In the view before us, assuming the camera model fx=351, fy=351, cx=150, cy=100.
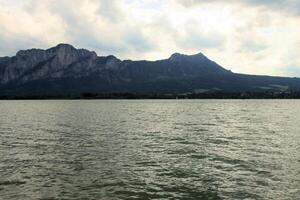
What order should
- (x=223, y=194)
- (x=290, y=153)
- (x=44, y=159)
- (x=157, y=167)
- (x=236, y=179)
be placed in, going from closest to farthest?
(x=223, y=194), (x=236, y=179), (x=157, y=167), (x=44, y=159), (x=290, y=153)

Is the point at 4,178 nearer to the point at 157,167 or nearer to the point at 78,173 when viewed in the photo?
the point at 78,173

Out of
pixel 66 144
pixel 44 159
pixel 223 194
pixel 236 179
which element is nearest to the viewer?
pixel 223 194

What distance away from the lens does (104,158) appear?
129ft

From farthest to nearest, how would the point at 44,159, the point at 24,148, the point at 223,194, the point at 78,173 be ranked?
the point at 24,148
the point at 44,159
the point at 78,173
the point at 223,194

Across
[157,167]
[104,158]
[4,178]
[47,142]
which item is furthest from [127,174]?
[47,142]

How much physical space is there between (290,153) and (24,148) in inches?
1341

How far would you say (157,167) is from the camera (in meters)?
35.0

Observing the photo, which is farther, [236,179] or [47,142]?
[47,142]

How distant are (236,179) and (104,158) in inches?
610

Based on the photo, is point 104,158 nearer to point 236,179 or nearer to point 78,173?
point 78,173

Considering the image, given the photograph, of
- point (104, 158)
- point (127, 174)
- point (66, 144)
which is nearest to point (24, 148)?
point (66, 144)

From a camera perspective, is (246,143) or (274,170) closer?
(274,170)

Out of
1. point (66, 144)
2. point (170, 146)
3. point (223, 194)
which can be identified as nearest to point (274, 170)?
point (223, 194)

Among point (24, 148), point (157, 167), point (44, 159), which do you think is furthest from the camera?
point (24, 148)
